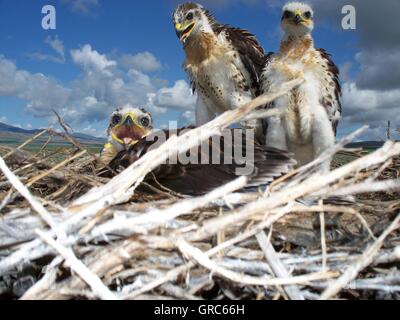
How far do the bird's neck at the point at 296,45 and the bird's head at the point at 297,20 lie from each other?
46 millimetres

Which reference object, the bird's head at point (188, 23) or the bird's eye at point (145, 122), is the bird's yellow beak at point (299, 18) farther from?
the bird's eye at point (145, 122)

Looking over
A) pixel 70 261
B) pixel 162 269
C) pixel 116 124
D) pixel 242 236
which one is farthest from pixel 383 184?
pixel 116 124

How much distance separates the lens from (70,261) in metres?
1.57

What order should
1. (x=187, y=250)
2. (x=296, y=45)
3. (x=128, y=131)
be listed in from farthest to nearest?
(x=128, y=131) < (x=296, y=45) < (x=187, y=250)

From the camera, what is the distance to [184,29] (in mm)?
5090

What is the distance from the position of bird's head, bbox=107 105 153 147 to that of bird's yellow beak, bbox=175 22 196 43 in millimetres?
1165

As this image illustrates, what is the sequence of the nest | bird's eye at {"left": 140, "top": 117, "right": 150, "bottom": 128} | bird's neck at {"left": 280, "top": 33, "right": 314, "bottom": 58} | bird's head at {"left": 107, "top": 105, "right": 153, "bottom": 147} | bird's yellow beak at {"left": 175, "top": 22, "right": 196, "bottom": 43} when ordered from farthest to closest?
bird's eye at {"left": 140, "top": 117, "right": 150, "bottom": 128}, bird's head at {"left": 107, "top": 105, "right": 153, "bottom": 147}, bird's yellow beak at {"left": 175, "top": 22, "right": 196, "bottom": 43}, bird's neck at {"left": 280, "top": 33, "right": 314, "bottom": 58}, the nest

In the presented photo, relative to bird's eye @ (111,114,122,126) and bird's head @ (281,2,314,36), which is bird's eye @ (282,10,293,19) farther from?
bird's eye @ (111,114,122,126)

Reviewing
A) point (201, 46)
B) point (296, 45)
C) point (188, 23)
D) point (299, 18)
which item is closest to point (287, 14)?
point (299, 18)

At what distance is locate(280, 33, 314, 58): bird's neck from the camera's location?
4.52m

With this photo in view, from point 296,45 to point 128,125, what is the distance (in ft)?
7.53

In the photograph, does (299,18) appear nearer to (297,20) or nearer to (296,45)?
(297,20)

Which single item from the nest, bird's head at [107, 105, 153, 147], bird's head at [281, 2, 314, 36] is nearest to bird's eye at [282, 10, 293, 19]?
bird's head at [281, 2, 314, 36]
